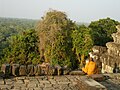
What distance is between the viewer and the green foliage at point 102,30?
3227cm

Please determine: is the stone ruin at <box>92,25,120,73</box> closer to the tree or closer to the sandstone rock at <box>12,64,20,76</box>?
the sandstone rock at <box>12,64,20,76</box>

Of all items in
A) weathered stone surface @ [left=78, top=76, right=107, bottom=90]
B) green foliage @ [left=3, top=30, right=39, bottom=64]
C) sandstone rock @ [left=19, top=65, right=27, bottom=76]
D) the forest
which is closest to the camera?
weathered stone surface @ [left=78, top=76, right=107, bottom=90]

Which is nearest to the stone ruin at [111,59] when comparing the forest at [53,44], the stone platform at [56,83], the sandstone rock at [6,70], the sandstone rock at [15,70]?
the stone platform at [56,83]

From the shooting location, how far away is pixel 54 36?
82.3ft

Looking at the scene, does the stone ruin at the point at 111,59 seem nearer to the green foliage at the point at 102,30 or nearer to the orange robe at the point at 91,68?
the orange robe at the point at 91,68

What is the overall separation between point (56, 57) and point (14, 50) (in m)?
5.28

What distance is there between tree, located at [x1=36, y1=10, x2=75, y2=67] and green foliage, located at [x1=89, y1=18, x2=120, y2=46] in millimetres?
6332

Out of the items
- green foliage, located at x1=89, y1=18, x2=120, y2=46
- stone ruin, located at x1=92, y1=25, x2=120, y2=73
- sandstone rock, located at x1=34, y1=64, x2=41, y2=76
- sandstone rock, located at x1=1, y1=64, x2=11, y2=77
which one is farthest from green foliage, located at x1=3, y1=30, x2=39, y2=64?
sandstone rock, located at x1=1, y1=64, x2=11, y2=77

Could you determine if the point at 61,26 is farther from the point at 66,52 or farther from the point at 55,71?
the point at 55,71

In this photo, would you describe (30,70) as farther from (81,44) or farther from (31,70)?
(81,44)

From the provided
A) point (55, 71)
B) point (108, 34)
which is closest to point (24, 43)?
point (108, 34)

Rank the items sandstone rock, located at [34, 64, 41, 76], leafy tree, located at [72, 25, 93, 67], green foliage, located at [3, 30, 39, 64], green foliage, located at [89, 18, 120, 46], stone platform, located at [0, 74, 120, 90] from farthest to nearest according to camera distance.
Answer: green foliage, located at [89, 18, 120, 46], green foliage, located at [3, 30, 39, 64], leafy tree, located at [72, 25, 93, 67], sandstone rock, located at [34, 64, 41, 76], stone platform, located at [0, 74, 120, 90]

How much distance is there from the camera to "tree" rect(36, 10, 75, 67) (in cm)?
2498

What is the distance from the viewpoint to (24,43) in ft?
92.2
